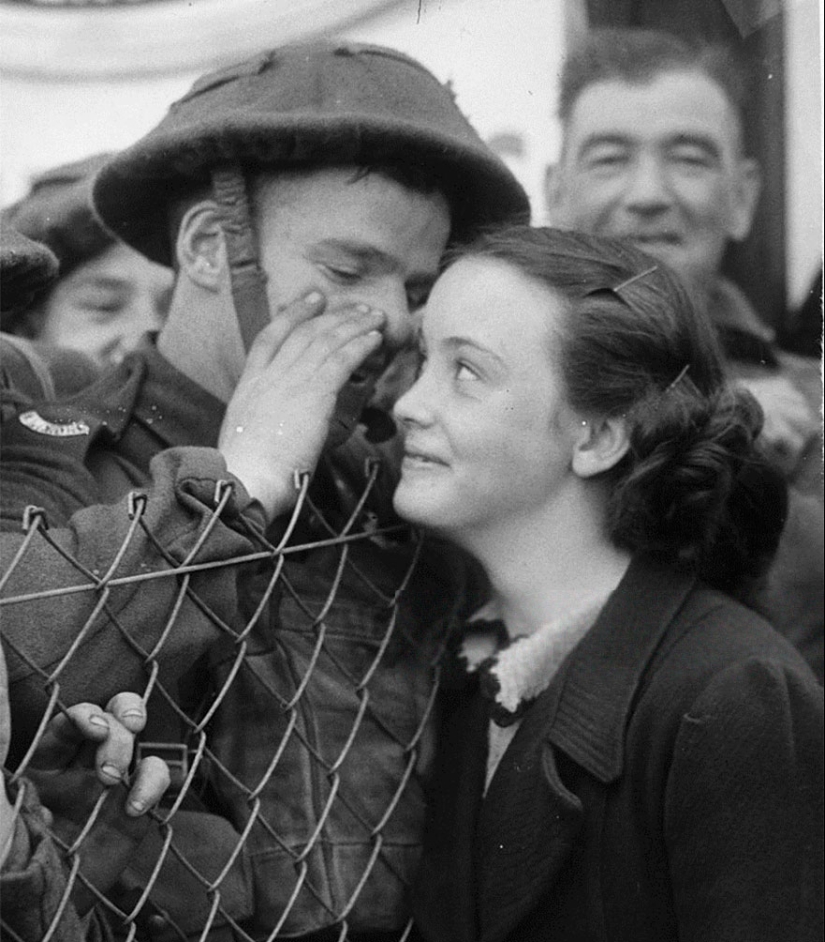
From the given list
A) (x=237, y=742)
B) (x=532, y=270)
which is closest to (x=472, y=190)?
(x=532, y=270)

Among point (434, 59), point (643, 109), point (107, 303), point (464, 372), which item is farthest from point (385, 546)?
point (643, 109)

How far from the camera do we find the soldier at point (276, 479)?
6.23 ft

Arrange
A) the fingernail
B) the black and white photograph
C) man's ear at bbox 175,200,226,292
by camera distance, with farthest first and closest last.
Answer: man's ear at bbox 175,200,226,292, the black and white photograph, the fingernail

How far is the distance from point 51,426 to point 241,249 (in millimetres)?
420

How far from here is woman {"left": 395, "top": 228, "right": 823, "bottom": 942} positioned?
2.01 metres

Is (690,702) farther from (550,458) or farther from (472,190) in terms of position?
(472,190)

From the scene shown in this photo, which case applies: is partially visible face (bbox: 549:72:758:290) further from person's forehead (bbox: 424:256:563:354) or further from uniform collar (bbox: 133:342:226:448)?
uniform collar (bbox: 133:342:226:448)

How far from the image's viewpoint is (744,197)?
350 cm

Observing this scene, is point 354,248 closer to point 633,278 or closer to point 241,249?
point 241,249

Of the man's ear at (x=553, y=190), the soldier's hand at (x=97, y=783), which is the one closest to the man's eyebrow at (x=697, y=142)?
the man's ear at (x=553, y=190)

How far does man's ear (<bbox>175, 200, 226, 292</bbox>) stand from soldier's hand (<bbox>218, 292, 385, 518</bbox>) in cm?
16

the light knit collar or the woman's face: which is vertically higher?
the woman's face

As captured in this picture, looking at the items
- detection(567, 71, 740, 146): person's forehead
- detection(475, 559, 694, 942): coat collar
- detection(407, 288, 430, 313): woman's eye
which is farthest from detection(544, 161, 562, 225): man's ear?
detection(475, 559, 694, 942): coat collar

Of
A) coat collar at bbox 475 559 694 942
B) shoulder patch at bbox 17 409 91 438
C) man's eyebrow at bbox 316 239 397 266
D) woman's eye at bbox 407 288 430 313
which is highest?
man's eyebrow at bbox 316 239 397 266
